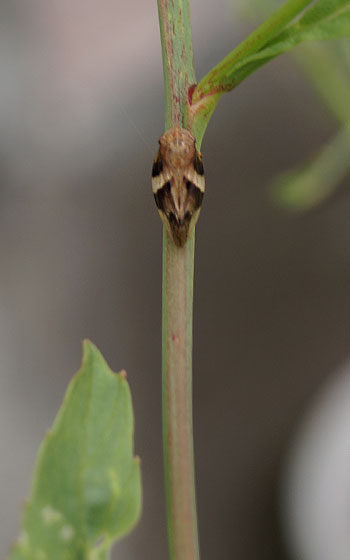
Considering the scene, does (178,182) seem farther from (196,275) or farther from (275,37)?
(196,275)

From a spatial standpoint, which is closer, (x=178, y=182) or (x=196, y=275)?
(x=178, y=182)

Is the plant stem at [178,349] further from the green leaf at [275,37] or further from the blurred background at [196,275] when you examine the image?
the blurred background at [196,275]

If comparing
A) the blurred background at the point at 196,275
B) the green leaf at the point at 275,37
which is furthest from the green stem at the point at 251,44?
the blurred background at the point at 196,275

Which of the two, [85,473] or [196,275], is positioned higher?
[196,275]

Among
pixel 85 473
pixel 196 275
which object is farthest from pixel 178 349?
pixel 196 275

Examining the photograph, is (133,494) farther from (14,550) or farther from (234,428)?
(234,428)

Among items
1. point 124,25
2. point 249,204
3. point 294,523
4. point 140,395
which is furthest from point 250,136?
point 294,523
